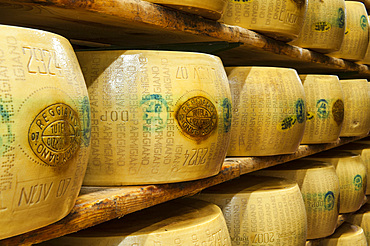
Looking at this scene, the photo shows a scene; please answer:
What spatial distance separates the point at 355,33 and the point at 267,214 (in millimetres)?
1215

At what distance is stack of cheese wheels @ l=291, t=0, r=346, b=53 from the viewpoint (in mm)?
1648

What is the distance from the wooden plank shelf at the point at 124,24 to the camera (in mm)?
728

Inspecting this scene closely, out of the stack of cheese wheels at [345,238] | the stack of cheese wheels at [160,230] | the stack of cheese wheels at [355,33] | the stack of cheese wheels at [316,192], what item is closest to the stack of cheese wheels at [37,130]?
the stack of cheese wheels at [160,230]

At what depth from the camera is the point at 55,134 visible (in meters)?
0.57

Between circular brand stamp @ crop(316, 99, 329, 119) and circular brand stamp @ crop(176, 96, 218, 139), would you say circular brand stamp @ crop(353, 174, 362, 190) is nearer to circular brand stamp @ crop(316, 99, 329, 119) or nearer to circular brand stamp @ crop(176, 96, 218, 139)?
circular brand stamp @ crop(316, 99, 329, 119)

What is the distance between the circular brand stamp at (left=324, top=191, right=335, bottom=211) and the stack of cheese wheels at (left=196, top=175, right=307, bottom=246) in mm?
380

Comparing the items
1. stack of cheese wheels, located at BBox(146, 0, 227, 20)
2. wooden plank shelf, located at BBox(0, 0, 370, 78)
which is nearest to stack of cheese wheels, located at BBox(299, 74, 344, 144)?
wooden plank shelf, located at BBox(0, 0, 370, 78)

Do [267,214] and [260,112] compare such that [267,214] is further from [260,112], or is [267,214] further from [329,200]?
[329,200]

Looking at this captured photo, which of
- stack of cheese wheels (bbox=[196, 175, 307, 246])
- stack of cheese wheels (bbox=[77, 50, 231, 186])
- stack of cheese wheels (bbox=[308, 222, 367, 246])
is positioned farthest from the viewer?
stack of cheese wheels (bbox=[308, 222, 367, 246])

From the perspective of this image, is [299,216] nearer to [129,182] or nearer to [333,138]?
[333,138]

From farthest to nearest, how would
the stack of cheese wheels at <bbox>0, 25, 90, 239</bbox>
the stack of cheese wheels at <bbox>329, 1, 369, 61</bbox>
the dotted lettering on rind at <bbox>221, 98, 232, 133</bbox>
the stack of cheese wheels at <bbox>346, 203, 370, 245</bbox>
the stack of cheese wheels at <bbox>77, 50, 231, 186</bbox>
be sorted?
1. the stack of cheese wheels at <bbox>346, 203, 370, 245</bbox>
2. the stack of cheese wheels at <bbox>329, 1, 369, 61</bbox>
3. the dotted lettering on rind at <bbox>221, 98, 232, 133</bbox>
4. the stack of cheese wheels at <bbox>77, 50, 231, 186</bbox>
5. the stack of cheese wheels at <bbox>0, 25, 90, 239</bbox>

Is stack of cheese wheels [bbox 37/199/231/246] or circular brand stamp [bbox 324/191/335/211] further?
circular brand stamp [bbox 324/191/335/211]

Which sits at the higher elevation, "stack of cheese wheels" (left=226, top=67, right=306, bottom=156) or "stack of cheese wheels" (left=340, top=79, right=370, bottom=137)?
"stack of cheese wheels" (left=226, top=67, right=306, bottom=156)

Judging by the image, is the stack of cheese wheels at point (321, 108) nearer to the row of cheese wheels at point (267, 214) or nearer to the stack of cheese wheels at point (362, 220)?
the row of cheese wheels at point (267, 214)
